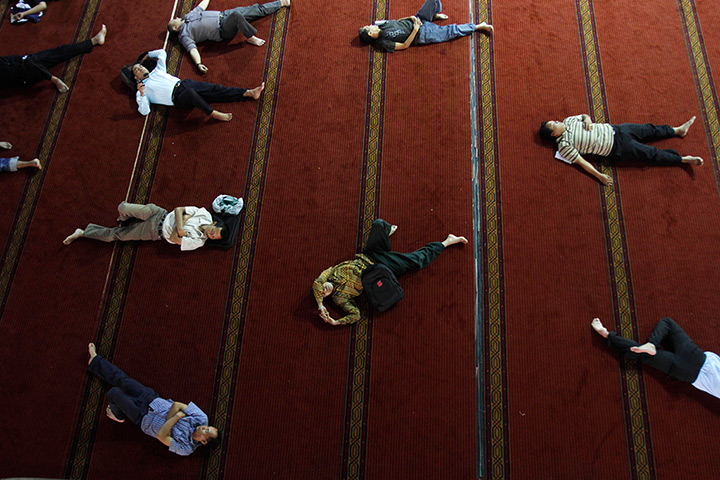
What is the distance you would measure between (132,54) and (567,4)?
3744 millimetres

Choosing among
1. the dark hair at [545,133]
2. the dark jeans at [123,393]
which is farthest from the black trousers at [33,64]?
the dark hair at [545,133]

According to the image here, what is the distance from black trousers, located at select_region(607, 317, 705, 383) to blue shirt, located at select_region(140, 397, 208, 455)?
2.68 m

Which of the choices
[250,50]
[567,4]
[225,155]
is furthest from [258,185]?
[567,4]

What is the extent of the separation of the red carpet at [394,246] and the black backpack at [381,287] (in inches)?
6.8

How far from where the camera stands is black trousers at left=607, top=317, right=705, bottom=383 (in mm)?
2924

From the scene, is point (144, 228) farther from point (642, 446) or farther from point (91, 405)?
point (642, 446)

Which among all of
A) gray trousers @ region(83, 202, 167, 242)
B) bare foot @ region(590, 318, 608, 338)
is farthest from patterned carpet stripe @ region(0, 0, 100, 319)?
bare foot @ region(590, 318, 608, 338)

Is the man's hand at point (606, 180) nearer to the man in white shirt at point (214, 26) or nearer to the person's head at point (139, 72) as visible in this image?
the man in white shirt at point (214, 26)

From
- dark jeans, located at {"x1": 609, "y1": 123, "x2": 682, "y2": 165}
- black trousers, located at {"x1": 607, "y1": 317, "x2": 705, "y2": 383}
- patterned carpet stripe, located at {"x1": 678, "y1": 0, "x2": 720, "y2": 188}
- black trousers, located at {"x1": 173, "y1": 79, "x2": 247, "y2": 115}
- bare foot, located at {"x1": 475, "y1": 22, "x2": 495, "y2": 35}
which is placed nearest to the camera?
black trousers, located at {"x1": 607, "y1": 317, "x2": 705, "y2": 383}

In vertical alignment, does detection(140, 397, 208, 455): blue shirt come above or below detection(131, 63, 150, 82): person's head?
below

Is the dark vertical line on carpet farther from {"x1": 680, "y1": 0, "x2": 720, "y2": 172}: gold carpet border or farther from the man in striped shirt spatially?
{"x1": 680, "y1": 0, "x2": 720, "y2": 172}: gold carpet border

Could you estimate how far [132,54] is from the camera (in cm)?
405

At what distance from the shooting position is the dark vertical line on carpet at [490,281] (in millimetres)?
2959

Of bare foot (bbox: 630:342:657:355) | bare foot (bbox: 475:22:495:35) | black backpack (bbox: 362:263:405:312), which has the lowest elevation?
bare foot (bbox: 630:342:657:355)
